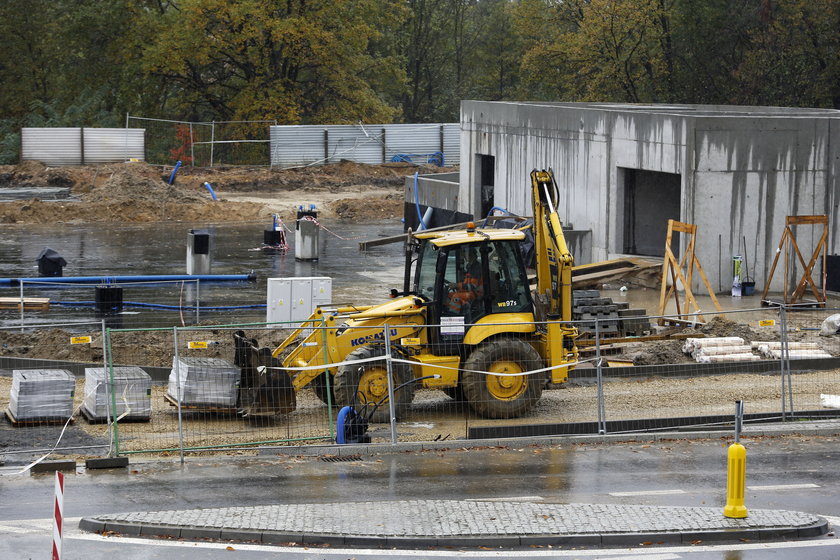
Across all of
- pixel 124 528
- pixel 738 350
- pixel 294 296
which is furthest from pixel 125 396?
pixel 738 350

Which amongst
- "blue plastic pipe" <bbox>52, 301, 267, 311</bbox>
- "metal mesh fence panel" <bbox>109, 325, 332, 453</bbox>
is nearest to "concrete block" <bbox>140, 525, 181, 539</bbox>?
"metal mesh fence panel" <bbox>109, 325, 332, 453</bbox>

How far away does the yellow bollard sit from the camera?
11.7 meters

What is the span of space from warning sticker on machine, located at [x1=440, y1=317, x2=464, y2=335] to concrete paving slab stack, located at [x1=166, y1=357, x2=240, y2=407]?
2869mm

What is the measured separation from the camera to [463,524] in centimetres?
1173

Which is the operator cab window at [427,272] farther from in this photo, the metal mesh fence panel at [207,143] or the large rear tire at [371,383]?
the metal mesh fence panel at [207,143]

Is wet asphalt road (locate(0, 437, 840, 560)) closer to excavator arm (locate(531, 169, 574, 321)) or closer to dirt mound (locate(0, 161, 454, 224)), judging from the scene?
excavator arm (locate(531, 169, 574, 321))

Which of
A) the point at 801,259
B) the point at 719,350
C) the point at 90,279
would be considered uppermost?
the point at 801,259

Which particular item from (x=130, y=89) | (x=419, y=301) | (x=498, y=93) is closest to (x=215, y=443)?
(x=419, y=301)

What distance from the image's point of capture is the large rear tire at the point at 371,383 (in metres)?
16.6

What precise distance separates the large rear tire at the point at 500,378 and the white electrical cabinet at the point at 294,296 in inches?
308

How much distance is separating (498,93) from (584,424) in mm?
67723

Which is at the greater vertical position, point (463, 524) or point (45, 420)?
point (45, 420)

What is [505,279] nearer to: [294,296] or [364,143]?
Answer: [294,296]

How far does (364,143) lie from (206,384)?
151 ft
